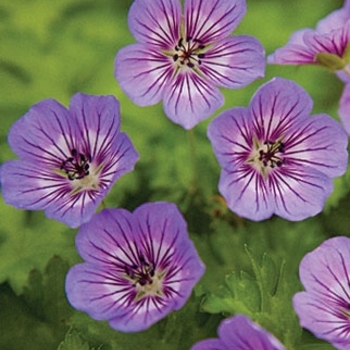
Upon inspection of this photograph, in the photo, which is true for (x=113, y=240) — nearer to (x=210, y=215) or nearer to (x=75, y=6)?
(x=210, y=215)

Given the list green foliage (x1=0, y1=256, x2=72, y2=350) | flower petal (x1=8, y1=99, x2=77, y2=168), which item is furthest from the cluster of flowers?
green foliage (x1=0, y1=256, x2=72, y2=350)

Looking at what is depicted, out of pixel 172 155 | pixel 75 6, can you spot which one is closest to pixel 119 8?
pixel 75 6

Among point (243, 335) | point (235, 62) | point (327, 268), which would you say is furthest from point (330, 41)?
point (243, 335)

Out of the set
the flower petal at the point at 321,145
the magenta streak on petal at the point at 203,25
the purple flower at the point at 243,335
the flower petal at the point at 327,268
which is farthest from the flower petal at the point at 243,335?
the magenta streak on petal at the point at 203,25

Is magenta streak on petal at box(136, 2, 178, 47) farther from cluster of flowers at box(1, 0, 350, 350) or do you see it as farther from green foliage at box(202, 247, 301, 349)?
green foliage at box(202, 247, 301, 349)

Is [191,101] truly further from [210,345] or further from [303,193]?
[210,345]

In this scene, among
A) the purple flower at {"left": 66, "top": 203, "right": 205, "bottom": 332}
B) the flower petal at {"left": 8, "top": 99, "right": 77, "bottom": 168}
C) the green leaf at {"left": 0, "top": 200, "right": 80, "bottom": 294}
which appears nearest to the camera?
the purple flower at {"left": 66, "top": 203, "right": 205, "bottom": 332}
